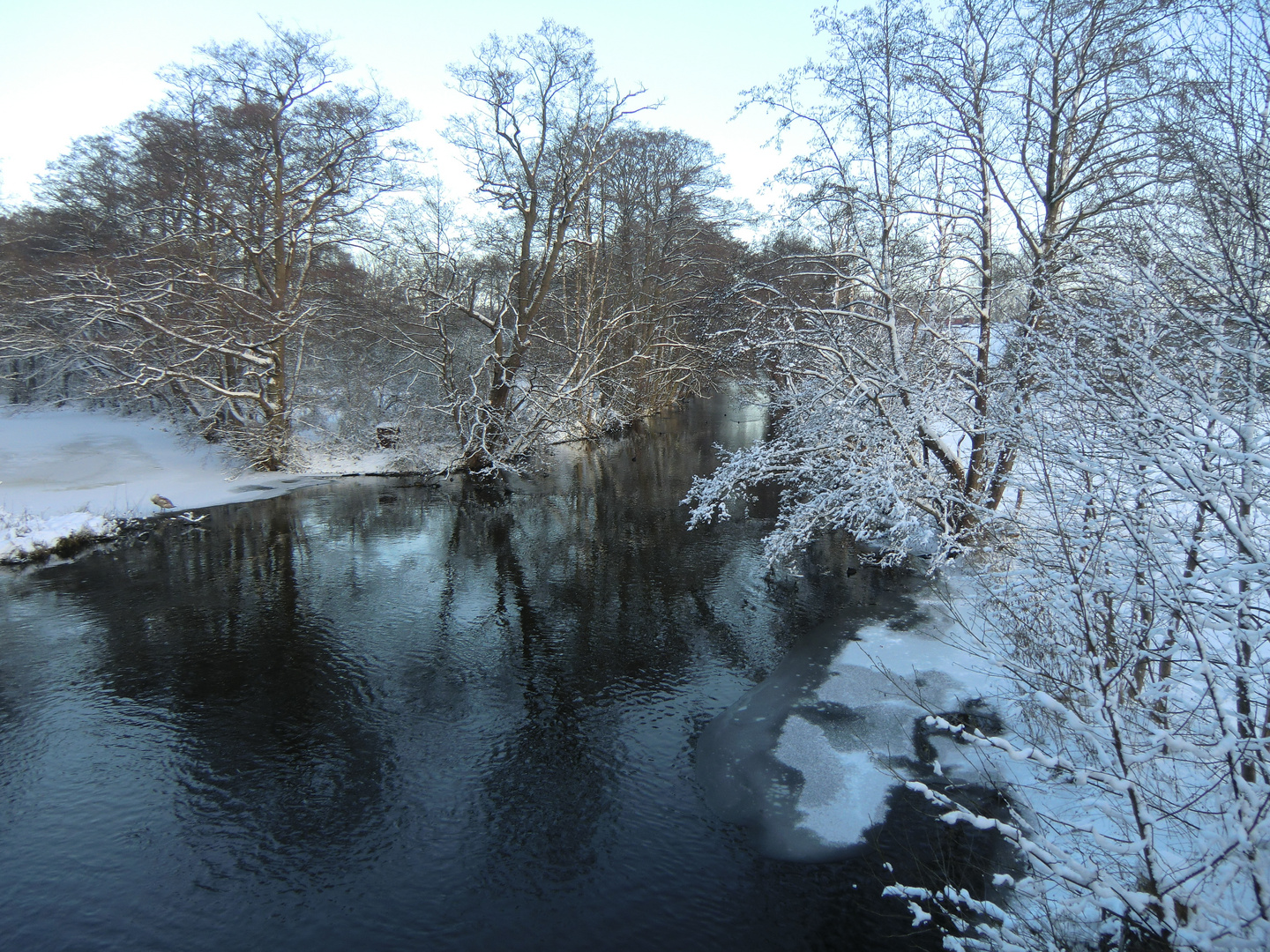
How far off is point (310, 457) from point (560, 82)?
13.0 metres

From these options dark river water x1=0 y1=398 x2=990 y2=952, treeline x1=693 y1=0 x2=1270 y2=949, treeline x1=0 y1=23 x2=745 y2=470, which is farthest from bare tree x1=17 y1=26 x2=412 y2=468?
treeline x1=693 y1=0 x2=1270 y2=949

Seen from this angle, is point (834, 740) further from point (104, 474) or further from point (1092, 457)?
point (104, 474)

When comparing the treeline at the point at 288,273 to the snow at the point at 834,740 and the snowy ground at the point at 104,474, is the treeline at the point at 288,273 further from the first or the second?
the snow at the point at 834,740

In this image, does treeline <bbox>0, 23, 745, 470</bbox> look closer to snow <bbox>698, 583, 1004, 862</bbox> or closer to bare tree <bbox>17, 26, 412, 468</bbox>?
bare tree <bbox>17, 26, 412, 468</bbox>

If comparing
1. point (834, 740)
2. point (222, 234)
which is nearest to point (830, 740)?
point (834, 740)

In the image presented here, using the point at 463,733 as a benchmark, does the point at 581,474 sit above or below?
above

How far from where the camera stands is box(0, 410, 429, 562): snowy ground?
12930 millimetres

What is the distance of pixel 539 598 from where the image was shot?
10.4 meters

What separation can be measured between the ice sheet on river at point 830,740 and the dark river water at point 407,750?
0.20 metres

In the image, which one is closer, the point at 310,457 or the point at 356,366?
the point at 310,457

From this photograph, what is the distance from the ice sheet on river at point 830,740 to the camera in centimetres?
555

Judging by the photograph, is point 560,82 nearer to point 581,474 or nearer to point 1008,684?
point 581,474

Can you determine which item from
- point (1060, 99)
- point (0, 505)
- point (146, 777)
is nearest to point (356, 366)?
point (0, 505)

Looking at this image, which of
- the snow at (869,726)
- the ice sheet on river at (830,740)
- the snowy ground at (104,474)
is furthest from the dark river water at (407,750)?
the snowy ground at (104,474)
